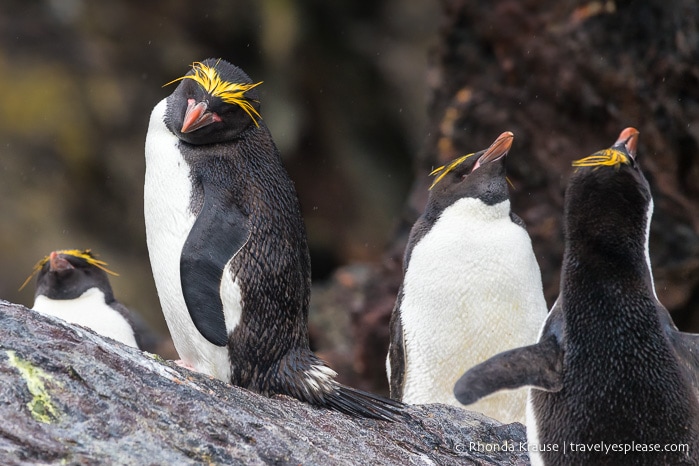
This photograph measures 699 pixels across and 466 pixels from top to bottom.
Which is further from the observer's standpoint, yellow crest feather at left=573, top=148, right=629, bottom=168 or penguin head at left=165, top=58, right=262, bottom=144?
penguin head at left=165, top=58, right=262, bottom=144

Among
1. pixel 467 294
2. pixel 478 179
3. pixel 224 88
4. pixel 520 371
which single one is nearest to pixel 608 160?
pixel 520 371

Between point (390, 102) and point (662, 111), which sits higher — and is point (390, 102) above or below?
above

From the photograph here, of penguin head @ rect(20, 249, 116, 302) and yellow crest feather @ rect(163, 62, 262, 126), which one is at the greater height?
yellow crest feather @ rect(163, 62, 262, 126)

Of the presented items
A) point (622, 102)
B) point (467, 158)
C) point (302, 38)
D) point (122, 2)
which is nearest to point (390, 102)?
point (302, 38)

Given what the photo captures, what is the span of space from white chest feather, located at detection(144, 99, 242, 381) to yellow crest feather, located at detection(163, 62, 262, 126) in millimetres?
252

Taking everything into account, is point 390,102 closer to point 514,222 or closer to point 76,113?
point 76,113

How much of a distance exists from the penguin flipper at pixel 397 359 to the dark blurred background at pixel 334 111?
220 cm

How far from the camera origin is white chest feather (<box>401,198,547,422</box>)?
484 cm

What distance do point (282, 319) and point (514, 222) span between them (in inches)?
72.6

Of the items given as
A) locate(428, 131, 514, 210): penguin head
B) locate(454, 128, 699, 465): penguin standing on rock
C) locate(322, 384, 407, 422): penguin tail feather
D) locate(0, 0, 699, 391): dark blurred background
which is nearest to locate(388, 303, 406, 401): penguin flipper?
locate(428, 131, 514, 210): penguin head

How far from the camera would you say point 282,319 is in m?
3.68

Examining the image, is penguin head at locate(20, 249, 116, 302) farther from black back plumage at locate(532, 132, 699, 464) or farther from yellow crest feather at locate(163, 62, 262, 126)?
black back plumage at locate(532, 132, 699, 464)

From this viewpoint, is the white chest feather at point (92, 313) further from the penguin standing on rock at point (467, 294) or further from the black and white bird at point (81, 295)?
the penguin standing on rock at point (467, 294)

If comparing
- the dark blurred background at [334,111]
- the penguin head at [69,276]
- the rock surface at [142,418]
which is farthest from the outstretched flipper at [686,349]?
the dark blurred background at [334,111]
